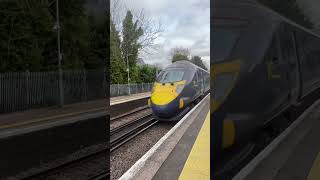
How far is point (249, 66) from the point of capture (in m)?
1.68

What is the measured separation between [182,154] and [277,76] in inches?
35.2

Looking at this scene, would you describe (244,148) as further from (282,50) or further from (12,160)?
(12,160)

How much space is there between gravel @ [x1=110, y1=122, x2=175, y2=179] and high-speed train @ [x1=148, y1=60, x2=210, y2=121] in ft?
0.27

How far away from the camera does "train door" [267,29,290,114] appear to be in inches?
78.3

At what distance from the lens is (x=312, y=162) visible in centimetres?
251

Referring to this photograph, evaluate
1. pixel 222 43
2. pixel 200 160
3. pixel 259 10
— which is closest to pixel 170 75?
pixel 222 43

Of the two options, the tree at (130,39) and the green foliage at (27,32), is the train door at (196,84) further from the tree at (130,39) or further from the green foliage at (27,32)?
the green foliage at (27,32)

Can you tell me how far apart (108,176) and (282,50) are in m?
1.48

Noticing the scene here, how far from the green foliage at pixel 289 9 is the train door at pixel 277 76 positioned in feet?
0.75

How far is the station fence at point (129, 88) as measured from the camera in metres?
1.66

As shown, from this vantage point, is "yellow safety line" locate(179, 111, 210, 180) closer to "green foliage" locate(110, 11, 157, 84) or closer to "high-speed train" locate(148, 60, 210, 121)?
"high-speed train" locate(148, 60, 210, 121)

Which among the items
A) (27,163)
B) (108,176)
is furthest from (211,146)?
(27,163)

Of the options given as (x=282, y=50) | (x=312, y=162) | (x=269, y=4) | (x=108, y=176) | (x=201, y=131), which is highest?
(x=269, y=4)

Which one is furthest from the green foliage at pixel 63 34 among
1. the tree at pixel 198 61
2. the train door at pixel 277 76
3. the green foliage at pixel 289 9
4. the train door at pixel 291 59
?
the train door at pixel 291 59
